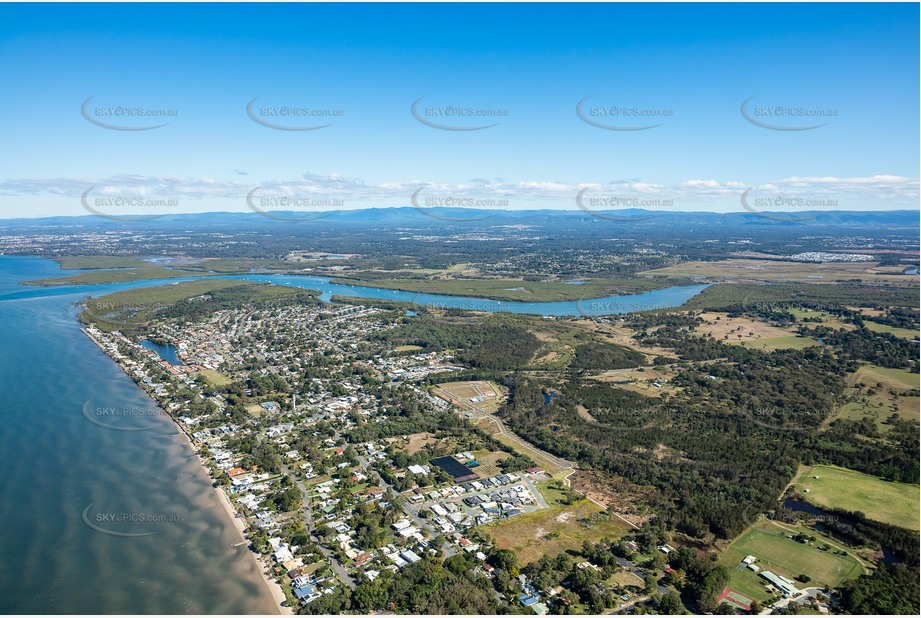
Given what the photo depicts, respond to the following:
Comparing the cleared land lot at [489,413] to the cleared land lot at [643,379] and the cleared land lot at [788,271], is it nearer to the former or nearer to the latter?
the cleared land lot at [643,379]

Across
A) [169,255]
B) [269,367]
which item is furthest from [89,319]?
[169,255]

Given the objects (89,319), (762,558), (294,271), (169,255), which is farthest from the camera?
(169,255)

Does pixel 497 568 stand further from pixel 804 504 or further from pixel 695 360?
pixel 695 360

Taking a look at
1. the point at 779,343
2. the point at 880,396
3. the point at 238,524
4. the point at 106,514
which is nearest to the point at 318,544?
the point at 238,524


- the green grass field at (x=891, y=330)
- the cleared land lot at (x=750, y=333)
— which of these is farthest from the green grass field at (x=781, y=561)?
the green grass field at (x=891, y=330)

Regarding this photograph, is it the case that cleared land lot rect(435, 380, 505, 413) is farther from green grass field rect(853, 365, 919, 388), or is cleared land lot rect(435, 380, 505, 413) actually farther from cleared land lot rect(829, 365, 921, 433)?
green grass field rect(853, 365, 919, 388)
